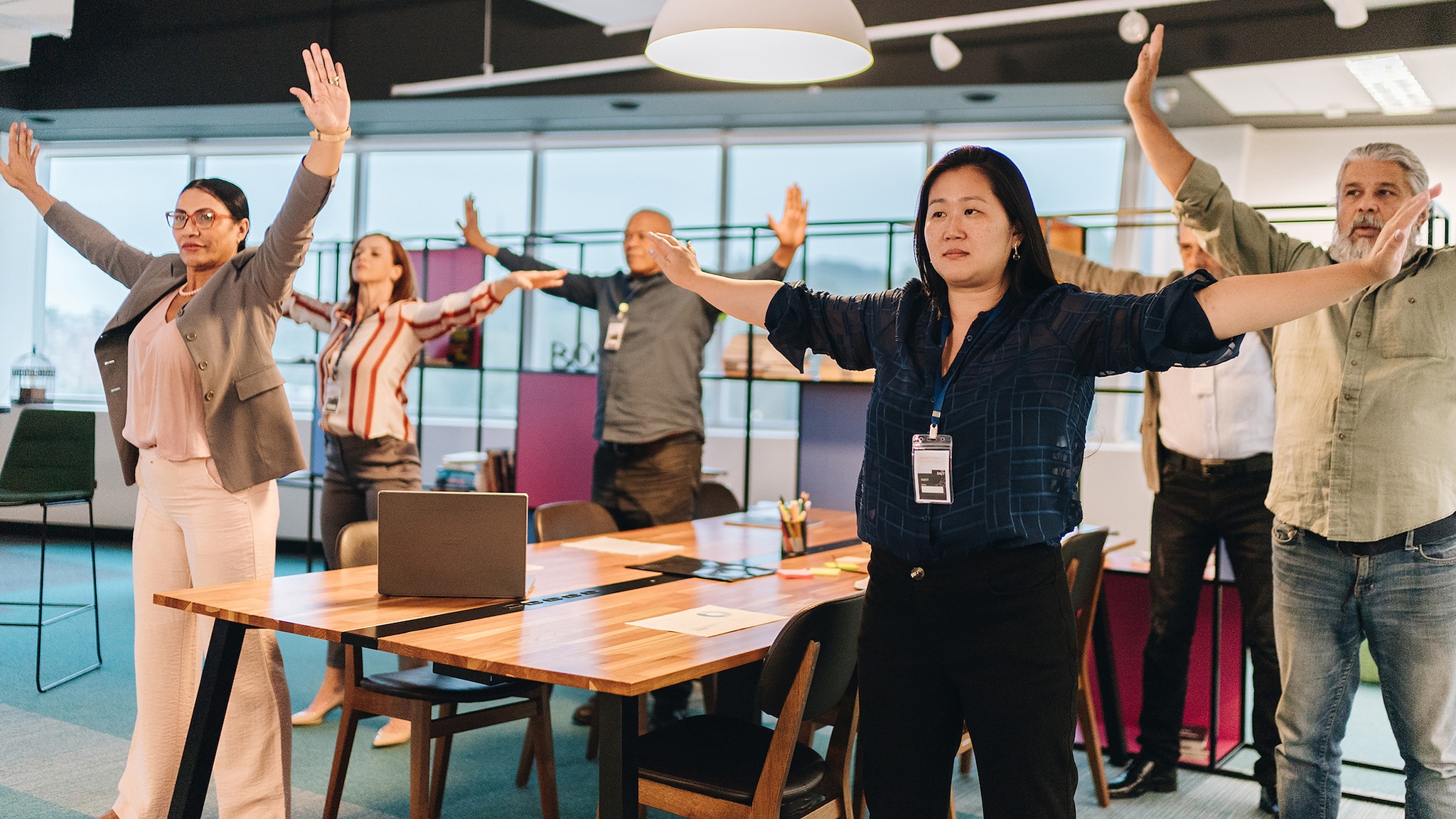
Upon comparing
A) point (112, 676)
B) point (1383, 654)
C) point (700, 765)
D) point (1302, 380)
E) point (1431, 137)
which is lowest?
point (112, 676)

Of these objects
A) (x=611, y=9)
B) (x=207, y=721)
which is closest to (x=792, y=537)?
(x=207, y=721)

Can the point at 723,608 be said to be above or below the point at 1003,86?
below

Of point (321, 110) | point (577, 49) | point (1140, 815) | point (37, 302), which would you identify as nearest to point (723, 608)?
point (321, 110)

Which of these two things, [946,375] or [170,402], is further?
[170,402]

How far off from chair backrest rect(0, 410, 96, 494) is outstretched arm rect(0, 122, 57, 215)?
81.3 inches

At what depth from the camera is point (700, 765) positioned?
93.4 inches

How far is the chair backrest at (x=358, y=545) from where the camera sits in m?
3.17

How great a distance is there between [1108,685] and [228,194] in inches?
126

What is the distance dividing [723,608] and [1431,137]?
21.0ft

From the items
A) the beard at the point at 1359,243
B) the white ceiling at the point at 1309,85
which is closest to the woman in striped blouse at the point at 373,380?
the beard at the point at 1359,243

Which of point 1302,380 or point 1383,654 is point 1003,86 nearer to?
point 1302,380

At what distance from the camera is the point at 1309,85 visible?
595 cm

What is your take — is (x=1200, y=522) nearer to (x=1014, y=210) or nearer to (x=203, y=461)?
(x=1014, y=210)

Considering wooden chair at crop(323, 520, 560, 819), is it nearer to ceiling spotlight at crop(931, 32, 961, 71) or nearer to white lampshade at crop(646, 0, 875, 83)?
white lampshade at crop(646, 0, 875, 83)
